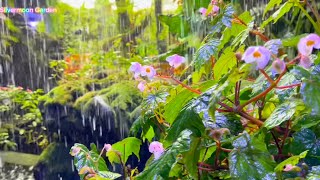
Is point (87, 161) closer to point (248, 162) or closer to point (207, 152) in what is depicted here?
point (207, 152)

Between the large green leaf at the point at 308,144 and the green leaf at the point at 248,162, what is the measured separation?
0.19 ft

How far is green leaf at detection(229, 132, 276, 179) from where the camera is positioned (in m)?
0.44

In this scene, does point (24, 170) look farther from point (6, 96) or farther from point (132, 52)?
point (132, 52)

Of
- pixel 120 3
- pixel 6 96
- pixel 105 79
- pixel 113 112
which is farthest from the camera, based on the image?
pixel 6 96

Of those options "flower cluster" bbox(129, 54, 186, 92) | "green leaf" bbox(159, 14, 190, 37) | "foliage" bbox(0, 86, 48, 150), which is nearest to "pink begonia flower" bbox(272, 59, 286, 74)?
"flower cluster" bbox(129, 54, 186, 92)

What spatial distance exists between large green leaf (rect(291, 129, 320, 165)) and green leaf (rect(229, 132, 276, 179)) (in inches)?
2.3

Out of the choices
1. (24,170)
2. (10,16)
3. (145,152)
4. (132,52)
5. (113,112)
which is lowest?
(24,170)

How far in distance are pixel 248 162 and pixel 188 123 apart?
96 millimetres

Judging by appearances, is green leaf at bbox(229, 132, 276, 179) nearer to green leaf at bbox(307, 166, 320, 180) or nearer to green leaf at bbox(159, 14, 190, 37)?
green leaf at bbox(307, 166, 320, 180)

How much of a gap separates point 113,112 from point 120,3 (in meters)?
1.36

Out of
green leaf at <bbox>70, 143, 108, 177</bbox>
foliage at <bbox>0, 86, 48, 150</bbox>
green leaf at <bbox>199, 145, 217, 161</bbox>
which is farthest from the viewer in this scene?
foliage at <bbox>0, 86, 48, 150</bbox>

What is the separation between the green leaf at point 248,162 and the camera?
0.44m

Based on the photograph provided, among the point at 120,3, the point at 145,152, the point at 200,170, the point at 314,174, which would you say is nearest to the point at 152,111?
the point at 200,170

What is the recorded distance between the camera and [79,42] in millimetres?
4059
